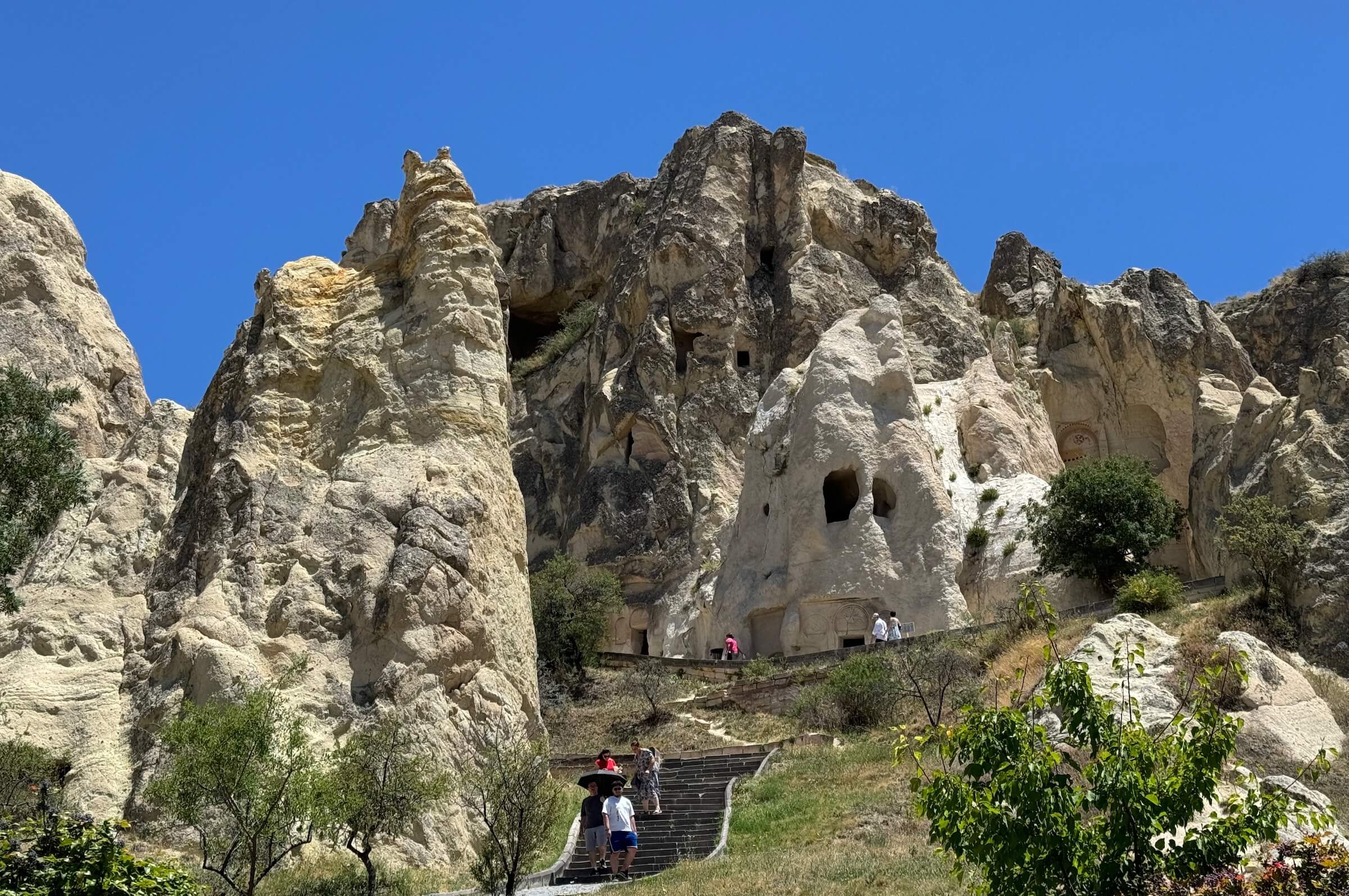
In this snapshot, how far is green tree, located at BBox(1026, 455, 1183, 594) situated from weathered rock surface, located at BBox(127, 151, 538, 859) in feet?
48.7

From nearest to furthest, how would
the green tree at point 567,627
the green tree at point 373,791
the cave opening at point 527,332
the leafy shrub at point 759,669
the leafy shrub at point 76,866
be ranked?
the leafy shrub at point 76,866, the green tree at point 373,791, the leafy shrub at point 759,669, the green tree at point 567,627, the cave opening at point 527,332

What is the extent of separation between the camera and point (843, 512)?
38.1 meters

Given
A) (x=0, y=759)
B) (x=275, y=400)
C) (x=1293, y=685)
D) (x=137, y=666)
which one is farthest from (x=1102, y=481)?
(x=0, y=759)

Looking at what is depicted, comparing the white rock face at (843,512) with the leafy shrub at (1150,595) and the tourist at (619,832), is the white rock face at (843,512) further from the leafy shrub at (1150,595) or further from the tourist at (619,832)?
the tourist at (619,832)

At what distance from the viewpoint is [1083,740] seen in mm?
9961

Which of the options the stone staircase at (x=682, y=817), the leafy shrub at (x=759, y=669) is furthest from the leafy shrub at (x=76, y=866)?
the leafy shrub at (x=759, y=669)

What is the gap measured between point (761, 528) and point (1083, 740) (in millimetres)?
28357

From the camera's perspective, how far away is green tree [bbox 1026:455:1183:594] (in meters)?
32.5

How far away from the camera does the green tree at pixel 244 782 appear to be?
15117mm

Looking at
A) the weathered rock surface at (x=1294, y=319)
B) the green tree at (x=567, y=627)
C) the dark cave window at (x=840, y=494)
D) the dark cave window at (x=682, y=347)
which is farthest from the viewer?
the dark cave window at (x=682, y=347)

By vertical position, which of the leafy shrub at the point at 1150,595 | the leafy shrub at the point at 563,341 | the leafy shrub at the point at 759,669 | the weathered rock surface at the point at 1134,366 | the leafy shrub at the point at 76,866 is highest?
the leafy shrub at the point at 563,341

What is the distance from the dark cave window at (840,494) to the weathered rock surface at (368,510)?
14.7 metres

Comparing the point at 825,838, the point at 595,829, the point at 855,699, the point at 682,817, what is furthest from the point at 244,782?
the point at 855,699

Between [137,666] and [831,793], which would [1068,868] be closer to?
[831,793]
